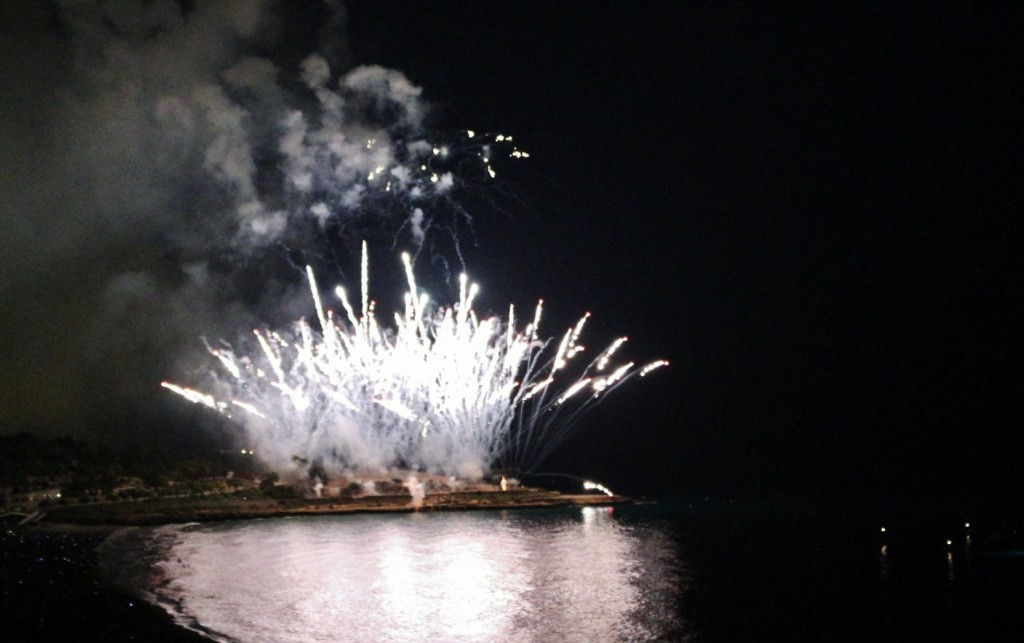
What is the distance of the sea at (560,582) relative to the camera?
63.5ft

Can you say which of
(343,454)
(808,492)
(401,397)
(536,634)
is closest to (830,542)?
(401,397)

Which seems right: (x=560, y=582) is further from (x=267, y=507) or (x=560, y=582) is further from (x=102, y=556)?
(x=267, y=507)

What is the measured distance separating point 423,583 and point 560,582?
437cm

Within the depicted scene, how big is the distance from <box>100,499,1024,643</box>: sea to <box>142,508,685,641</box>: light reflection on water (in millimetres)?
77

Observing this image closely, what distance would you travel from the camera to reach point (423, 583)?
24.4 metres

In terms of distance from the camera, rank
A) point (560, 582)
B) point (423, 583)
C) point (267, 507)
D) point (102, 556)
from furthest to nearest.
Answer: point (267, 507) < point (102, 556) < point (560, 582) < point (423, 583)

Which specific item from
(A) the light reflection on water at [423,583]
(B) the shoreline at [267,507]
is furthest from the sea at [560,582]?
(B) the shoreline at [267,507]

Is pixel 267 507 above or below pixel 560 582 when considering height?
above

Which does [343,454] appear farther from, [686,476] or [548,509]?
[686,476]

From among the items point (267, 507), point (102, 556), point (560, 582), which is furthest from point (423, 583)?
point (267, 507)

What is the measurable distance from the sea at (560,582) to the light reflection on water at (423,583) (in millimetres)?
77

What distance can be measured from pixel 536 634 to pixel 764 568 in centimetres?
1526

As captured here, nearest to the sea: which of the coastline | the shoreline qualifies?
the coastline

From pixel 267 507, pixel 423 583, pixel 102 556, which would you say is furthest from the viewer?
pixel 267 507
